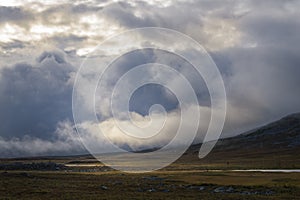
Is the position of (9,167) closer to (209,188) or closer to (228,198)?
(209,188)

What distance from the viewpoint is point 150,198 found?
178 ft

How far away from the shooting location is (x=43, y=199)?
5328cm

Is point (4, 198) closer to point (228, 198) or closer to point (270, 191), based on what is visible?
point (228, 198)

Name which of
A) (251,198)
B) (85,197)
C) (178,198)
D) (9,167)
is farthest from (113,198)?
(9,167)

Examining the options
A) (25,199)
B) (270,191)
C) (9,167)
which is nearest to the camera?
(25,199)

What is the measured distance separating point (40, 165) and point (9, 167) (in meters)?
13.4

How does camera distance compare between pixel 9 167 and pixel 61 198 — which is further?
pixel 9 167

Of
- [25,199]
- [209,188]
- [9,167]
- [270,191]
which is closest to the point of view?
[25,199]

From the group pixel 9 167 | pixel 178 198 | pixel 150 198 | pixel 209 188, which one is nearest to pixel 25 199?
pixel 150 198

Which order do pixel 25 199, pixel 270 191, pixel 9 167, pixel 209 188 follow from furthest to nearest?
1. pixel 9 167
2. pixel 209 188
3. pixel 270 191
4. pixel 25 199

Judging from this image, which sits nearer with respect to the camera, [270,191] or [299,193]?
[299,193]

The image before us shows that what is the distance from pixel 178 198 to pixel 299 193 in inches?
710

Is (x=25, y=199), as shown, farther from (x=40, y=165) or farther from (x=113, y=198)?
(x=40, y=165)

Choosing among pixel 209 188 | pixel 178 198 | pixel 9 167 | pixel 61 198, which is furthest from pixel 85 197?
pixel 9 167
